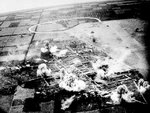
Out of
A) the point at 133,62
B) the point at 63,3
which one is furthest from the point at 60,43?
the point at 63,3

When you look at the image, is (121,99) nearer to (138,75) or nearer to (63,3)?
(138,75)

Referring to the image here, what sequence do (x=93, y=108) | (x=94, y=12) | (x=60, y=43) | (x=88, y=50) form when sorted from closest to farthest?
1. (x=93, y=108)
2. (x=88, y=50)
3. (x=60, y=43)
4. (x=94, y=12)

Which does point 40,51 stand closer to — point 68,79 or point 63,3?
point 68,79

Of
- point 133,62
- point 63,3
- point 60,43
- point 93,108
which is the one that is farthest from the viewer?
point 63,3

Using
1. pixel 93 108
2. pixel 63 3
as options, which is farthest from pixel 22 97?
pixel 63 3

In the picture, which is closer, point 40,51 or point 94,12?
point 40,51

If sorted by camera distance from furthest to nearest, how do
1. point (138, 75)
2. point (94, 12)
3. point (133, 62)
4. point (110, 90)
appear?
point (94, 12), point (133, 62), point (138, 75), point (110, 90)
